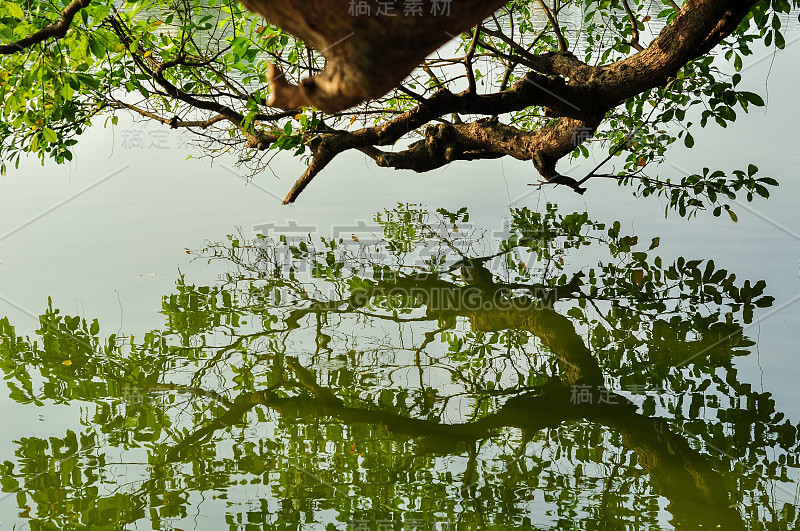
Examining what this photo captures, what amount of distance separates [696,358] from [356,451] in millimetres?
1799

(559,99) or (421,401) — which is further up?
(559,99)

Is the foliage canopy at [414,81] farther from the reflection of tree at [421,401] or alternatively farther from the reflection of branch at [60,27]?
the reflection of tree at [421,401]

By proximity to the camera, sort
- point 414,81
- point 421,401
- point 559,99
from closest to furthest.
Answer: point 421,401
point 559,99
point 414,81

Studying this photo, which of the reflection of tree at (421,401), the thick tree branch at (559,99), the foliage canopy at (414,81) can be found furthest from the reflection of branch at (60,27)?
the thick tree branch at (559,99)

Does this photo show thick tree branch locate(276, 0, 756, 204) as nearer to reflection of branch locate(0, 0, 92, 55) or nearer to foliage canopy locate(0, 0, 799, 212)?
foliage canopy locate(0, 0, 799, 212)

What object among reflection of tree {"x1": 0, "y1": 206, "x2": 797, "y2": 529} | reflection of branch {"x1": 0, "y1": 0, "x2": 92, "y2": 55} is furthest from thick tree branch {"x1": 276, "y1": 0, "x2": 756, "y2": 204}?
reflection of branch {"x1": 0, "y1": 0, "x2": 92, "y2": 55}

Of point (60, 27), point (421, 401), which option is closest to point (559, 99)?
point (421, 401)

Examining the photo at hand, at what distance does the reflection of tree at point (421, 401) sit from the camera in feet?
8.79

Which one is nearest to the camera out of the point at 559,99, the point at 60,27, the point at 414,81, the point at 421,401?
the point at 60,27

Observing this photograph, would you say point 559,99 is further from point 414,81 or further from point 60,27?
point 60,27

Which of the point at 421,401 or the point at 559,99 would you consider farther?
the point at 559,99

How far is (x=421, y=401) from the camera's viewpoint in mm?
3479

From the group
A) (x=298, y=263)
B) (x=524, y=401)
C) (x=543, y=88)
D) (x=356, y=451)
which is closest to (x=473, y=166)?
(x=298, y=263)

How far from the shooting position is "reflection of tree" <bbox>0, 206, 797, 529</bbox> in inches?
105
